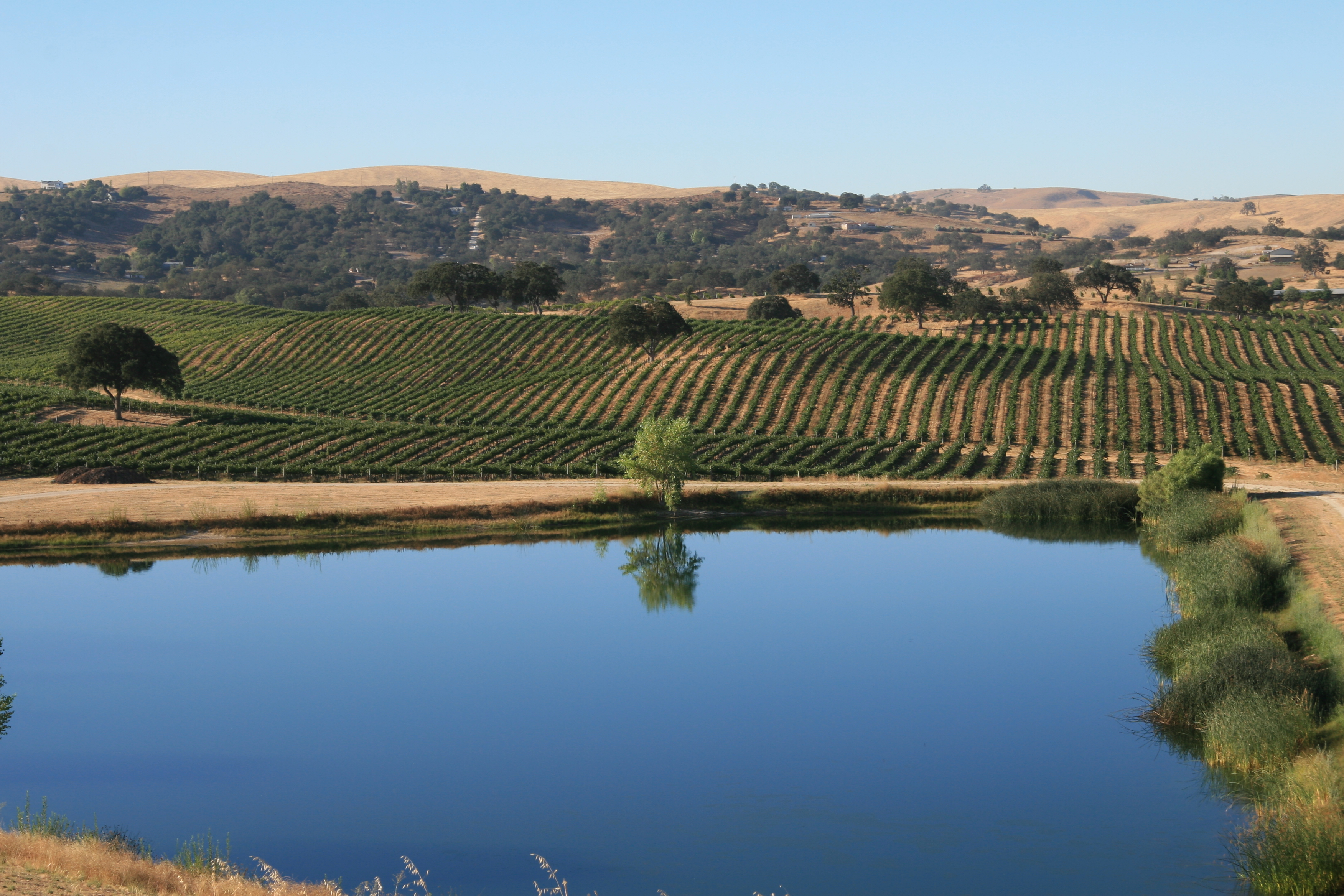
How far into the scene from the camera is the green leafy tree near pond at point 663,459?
2355 inches

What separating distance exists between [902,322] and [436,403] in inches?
2112

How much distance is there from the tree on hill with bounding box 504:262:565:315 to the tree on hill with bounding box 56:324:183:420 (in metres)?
51.2

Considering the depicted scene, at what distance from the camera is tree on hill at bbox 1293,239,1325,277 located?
178000mm

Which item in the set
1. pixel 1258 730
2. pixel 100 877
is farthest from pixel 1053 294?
pixel 100 877

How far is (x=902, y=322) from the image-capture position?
12294cm

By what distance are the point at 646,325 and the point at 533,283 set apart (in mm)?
31758

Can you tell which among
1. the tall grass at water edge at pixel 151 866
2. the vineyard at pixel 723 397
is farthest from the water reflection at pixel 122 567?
the tall grass at water edge at pixel 151 866

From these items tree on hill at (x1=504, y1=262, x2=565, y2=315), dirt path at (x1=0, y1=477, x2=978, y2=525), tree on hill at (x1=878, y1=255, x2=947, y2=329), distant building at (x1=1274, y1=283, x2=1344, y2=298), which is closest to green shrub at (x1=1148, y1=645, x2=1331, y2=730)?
dirt path at (x1=0, y1=477, x2=978, y2=525)

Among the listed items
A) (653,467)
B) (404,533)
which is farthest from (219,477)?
(653,467)

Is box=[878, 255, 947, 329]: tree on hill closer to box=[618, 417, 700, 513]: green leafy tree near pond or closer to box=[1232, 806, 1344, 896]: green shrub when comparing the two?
box=[618, 417, 700, 513]: green leafy tree near pond

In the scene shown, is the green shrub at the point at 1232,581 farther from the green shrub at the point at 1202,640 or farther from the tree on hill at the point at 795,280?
the tree on hill at the point at 795,280

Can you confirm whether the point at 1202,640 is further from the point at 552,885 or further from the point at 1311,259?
the point at 1311,259

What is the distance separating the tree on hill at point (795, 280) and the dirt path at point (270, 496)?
286 feet

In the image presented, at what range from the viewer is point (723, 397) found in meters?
90.2
